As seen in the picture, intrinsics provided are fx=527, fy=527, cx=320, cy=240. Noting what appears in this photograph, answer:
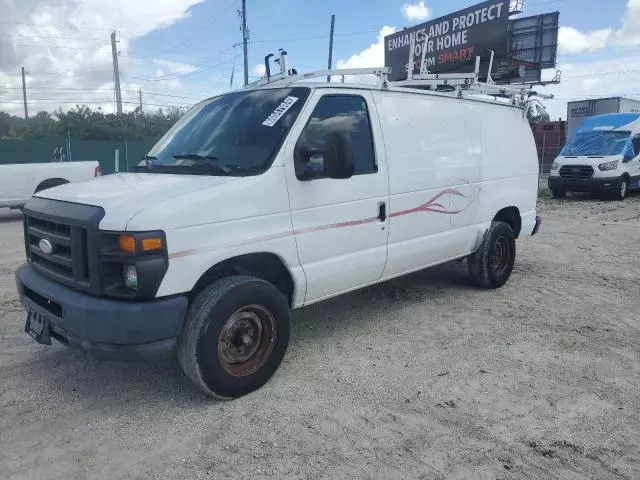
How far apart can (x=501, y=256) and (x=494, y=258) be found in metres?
0.19

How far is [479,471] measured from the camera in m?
2.86

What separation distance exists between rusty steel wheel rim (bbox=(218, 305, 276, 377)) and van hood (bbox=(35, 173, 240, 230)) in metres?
0.88

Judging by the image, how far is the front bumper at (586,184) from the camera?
15828mm

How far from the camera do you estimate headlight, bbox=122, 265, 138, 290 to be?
3082mm

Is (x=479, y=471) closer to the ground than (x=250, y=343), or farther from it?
closer to the ground

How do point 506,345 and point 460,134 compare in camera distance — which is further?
point 460,134

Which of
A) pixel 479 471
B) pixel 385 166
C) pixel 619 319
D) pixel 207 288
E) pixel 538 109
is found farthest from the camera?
pixel 538 109

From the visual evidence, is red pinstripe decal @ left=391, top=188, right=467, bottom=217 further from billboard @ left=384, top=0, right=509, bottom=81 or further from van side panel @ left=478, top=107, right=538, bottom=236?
billboard @ left=384, top=0, right=509, bottom=81

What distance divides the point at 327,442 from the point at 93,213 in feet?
6.41

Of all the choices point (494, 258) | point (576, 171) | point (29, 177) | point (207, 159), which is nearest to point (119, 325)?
point (207, 159)

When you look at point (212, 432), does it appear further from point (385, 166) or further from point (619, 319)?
point (619, 319)

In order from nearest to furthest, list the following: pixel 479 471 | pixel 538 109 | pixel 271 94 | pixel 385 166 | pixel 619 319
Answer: pixel 479 471 < pixel 271 94 < pixel 385 166 < pixel 619 319 < pixel 538 109

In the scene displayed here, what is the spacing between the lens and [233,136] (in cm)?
404

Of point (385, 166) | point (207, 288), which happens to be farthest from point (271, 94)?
point (207, 288)
